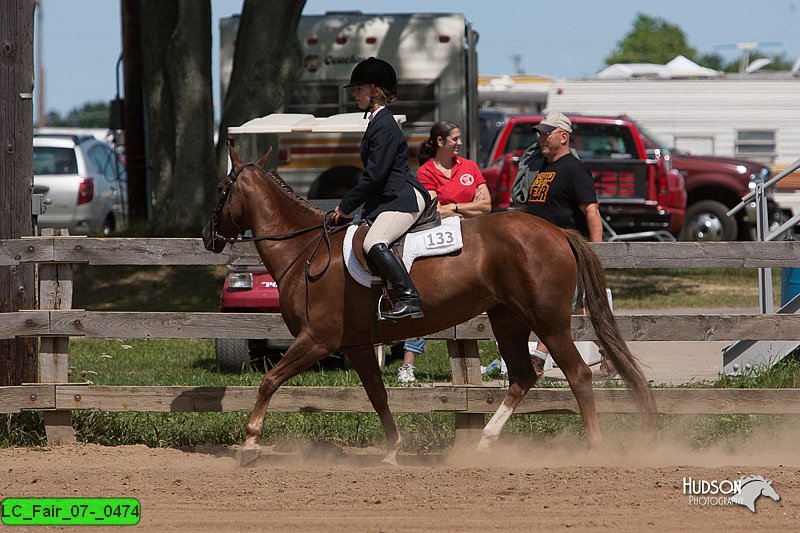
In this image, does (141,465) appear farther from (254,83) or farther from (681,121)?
(681,121)

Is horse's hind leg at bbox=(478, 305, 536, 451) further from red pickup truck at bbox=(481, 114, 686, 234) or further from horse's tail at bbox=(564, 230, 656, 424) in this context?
red pickup truck at bbox=(481, 114, 686, 234)

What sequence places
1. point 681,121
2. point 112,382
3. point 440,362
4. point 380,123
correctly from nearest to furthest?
1. point 380,123
2. point 112,382
3. point 440,362
4. point 681,121

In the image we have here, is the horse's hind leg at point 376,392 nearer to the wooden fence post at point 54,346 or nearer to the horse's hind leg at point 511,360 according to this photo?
the horse's hind leg at point 511,360

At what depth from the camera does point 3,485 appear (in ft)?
23.0

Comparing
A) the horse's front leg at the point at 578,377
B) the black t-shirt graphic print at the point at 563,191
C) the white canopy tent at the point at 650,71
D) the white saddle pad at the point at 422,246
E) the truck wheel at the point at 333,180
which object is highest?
the white canopy tent at the point at 650,71

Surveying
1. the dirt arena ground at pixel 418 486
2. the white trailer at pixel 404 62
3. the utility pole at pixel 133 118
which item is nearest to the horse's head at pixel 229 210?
the dirt arena ground at pixel 418 486

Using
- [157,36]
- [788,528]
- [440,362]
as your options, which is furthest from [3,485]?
[157,36]

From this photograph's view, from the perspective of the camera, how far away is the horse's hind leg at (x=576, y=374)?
757cm

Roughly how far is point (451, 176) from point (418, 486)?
358 cm

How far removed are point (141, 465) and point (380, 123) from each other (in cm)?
287

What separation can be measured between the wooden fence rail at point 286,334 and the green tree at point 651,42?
101m

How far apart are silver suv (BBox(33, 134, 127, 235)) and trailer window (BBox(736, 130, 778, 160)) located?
46.9 feet
